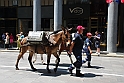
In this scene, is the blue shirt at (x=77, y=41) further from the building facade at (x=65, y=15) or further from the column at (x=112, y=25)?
the building facade at (x=65, y=15)

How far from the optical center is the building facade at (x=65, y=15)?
75.2ft

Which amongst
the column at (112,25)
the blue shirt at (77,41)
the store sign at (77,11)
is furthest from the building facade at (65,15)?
the blue shirt at (77,41)

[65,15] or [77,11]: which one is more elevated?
[77,11]

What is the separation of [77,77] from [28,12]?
689 inches

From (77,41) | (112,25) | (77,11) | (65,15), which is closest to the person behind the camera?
(77,41)

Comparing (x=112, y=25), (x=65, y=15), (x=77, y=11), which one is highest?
(x=77, y=11)

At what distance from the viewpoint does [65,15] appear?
76.9 feet

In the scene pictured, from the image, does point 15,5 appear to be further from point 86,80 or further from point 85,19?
point 86,80

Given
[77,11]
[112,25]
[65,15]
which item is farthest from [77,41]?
[65,15]

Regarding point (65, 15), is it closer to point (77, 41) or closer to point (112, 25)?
point (112, 25)

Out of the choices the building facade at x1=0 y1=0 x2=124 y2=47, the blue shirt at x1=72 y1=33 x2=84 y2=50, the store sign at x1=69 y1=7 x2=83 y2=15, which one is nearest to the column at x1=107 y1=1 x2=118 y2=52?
the building facade at x1=0 y1=0 x2=124 y2=47

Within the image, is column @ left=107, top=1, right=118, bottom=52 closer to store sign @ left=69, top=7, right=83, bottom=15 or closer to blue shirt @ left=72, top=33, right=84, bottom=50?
store sign @ left=69, top=7, right=83, bottom=15

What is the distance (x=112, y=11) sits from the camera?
1828 centimetres

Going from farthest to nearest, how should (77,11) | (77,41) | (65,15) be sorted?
(65,15) < (77,11) < (77,41)
